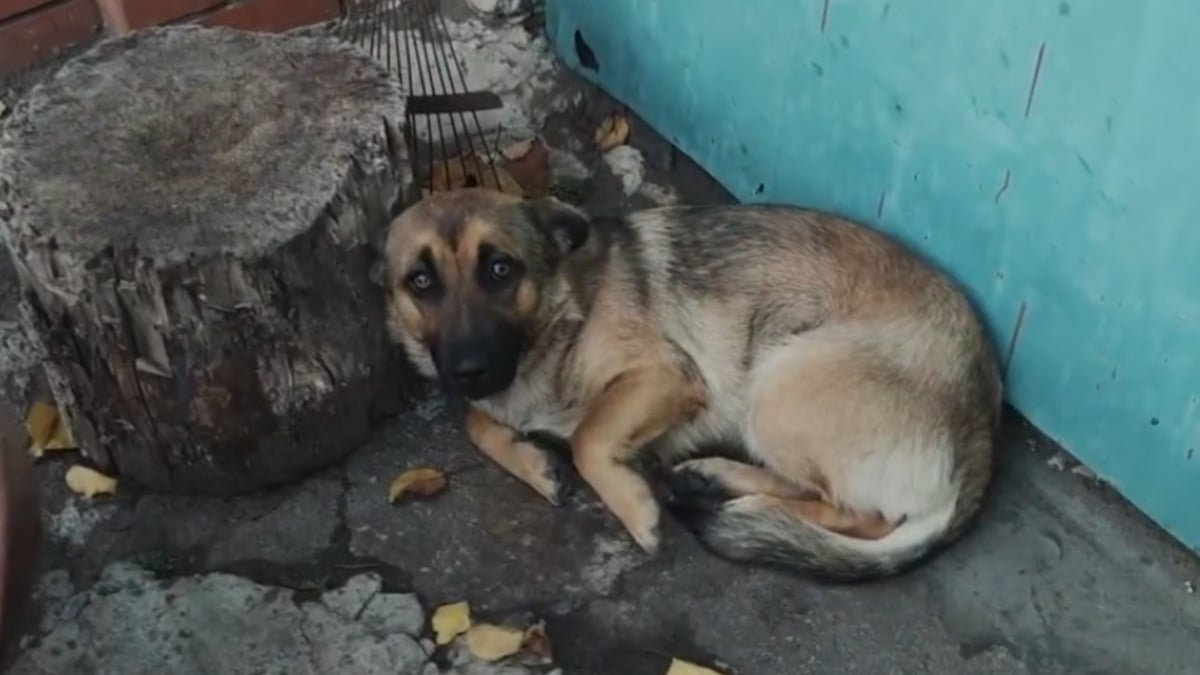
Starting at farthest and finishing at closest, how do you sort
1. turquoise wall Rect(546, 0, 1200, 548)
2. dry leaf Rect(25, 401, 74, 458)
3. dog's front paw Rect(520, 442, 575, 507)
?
dry leaf Rect(25, 401, 74, 458) → dog's front paw Rect(520, 442, 575, 507) → turquoise wall Rect(546, 0, 1200, 548)

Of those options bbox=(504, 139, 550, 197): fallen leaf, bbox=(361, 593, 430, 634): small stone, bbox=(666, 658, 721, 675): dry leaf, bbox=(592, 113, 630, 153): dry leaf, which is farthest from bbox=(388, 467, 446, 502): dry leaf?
bbox=(592, 113, 630, 153): dry leaf

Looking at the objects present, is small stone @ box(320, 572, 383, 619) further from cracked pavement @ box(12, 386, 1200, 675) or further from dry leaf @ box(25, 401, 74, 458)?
dry leaf @ box(25, 401, 74, 458)

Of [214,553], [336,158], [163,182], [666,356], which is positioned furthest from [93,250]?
[666,356]

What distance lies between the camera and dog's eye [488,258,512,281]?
130 inches

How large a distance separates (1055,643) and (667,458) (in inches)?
38.1

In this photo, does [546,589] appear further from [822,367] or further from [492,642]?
[822,367]

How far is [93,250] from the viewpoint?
3070 mm

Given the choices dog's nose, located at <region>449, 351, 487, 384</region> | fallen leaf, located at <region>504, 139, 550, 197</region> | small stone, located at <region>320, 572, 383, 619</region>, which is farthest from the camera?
fallen leaf, located at <region>504, 139, 550, 197</region>

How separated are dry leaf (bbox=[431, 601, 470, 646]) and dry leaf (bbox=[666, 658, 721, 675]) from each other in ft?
1.51

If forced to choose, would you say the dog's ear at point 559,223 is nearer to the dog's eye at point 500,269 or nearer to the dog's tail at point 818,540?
the dog's eye at point 500,269

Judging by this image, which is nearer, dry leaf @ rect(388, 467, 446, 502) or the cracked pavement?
the cracked pavement

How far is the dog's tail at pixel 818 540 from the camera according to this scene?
3.27m

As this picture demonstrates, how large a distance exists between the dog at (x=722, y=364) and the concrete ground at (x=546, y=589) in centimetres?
11

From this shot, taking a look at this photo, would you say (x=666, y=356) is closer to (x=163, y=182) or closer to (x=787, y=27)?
(x=787, y=27)
